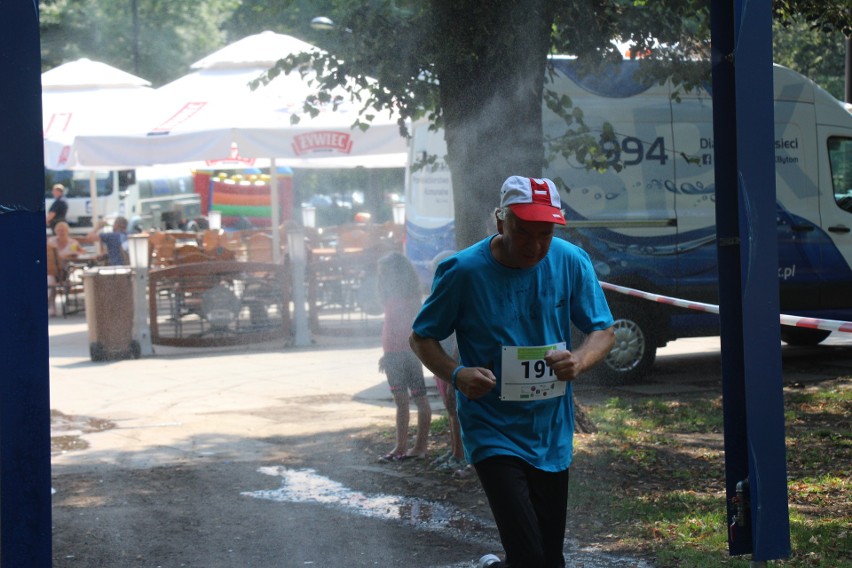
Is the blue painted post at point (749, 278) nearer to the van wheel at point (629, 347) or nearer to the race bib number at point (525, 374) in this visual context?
the race bib number at point (525, 374)

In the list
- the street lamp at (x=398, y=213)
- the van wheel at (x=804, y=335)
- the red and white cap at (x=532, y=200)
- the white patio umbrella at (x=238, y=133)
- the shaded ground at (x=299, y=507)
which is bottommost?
the shaded ground at (x=299, y=507)

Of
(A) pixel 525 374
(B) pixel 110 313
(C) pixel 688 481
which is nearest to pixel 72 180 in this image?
(B) pixel 110 313

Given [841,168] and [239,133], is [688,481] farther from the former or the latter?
[239,133]

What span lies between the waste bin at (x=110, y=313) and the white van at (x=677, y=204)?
440 centimetres

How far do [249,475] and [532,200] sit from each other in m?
4.39

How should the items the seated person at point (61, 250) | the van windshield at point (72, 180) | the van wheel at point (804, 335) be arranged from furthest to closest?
the van windshield at point (72, 180), the seated person at point (61, 250), the van wheel at point (804, 335)

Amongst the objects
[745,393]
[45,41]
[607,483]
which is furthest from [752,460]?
[45,41]

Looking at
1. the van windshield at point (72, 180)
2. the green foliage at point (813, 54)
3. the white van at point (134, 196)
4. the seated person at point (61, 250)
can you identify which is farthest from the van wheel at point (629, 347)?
the van windshield at point (72, 180)

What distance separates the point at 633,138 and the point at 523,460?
720 cm

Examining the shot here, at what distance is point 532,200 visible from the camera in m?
3.70

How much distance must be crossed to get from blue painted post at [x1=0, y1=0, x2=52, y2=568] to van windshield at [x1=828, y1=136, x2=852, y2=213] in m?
9.64

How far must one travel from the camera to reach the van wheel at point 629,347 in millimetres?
10367

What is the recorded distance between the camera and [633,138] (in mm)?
10453

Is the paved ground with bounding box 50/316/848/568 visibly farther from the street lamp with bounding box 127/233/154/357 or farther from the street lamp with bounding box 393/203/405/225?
the street lamp with bounding box 393/203/405/225
